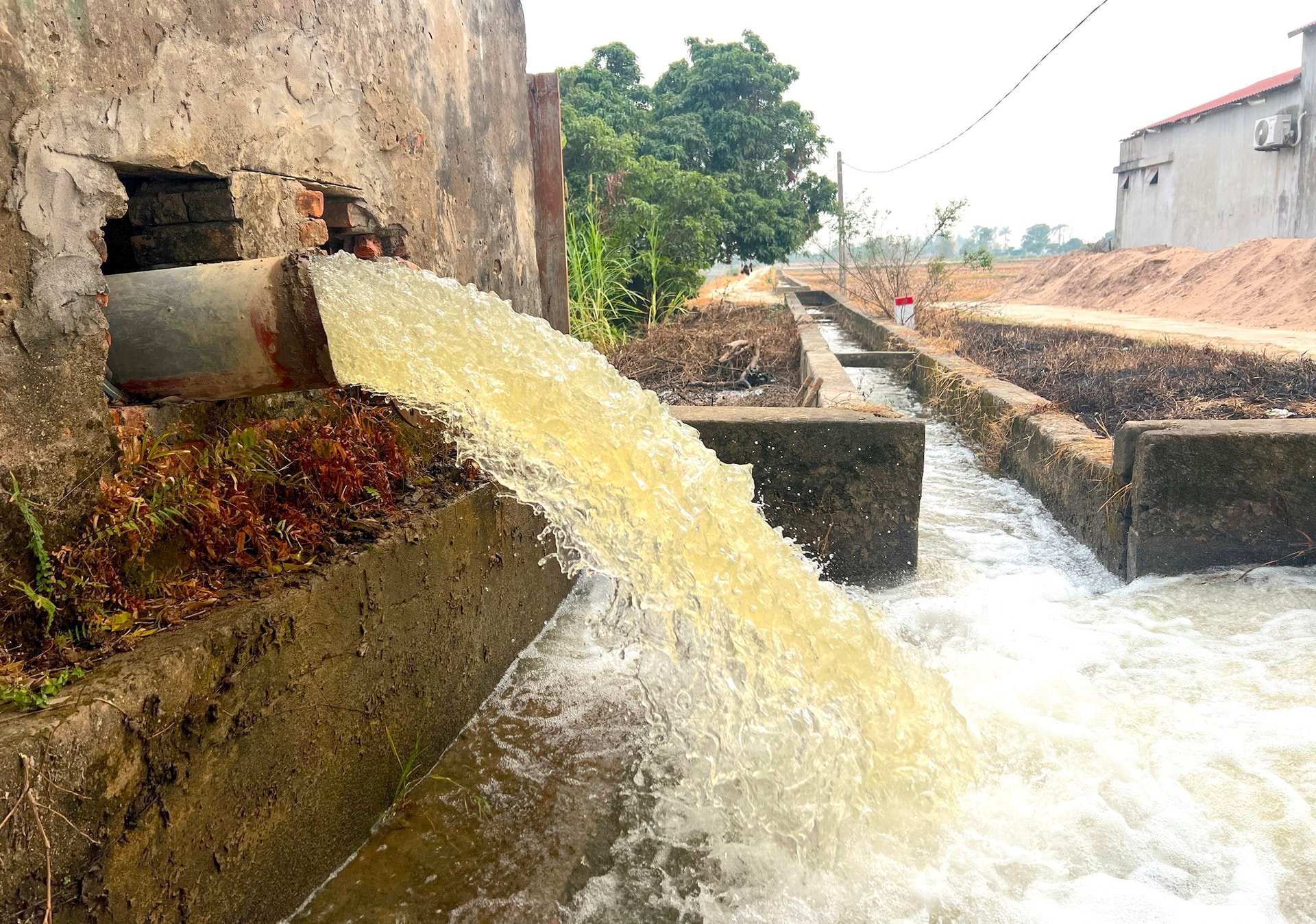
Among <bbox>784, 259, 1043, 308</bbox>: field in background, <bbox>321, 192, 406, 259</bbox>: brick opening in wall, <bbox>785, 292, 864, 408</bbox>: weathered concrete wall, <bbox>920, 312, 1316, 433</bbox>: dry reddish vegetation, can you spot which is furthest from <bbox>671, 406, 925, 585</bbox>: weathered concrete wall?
<bbox>784, 259, 1043, 308</bbox>: field in background

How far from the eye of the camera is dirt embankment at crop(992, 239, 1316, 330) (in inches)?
566

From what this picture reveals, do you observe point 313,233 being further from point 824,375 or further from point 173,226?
point 824,375

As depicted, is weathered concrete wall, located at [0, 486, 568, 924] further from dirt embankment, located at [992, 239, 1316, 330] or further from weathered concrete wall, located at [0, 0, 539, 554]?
dirt embankment, located at [992, 239, 1316, 330]

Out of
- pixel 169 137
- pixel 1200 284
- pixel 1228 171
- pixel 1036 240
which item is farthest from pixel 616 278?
pixel 1036 240

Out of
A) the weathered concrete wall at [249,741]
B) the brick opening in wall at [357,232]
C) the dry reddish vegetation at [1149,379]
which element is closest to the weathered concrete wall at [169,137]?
the brick opening in wall at [357,232]

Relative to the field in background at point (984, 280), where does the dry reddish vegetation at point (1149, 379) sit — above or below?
below

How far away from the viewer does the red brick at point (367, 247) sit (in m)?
3.26

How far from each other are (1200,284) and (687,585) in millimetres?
19386

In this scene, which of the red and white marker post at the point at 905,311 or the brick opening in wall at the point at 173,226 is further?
the red and white marker post at the point at 905,311

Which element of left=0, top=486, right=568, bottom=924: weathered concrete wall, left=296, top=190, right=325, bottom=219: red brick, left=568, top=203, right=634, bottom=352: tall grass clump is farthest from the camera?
left=568, top=203, right=634, bottom=352: tall grass clump

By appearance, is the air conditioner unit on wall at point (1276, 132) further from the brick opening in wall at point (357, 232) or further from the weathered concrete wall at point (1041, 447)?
the brick opening in wall at point (357, 232)

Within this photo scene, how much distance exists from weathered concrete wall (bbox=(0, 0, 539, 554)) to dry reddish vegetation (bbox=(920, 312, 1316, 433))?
3.88m

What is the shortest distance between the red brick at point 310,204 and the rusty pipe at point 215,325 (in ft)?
2.64

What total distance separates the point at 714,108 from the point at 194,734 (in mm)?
19940
